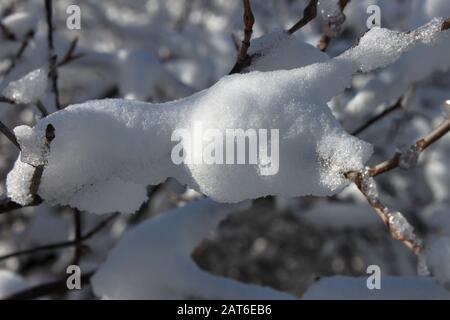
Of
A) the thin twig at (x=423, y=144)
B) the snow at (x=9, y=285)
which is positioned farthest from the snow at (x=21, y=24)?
the thin twig at (x=423, y=144)

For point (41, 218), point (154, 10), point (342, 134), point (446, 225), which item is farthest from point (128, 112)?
point (154, 10)

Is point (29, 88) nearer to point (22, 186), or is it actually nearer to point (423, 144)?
point (22, 186)

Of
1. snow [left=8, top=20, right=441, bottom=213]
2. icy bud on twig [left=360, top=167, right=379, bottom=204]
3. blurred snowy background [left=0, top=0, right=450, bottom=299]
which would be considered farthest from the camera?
blurred snowy background [left=0, top=0, right=450, bottom=299]

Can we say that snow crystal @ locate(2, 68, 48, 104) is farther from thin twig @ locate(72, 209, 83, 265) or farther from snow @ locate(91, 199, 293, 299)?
snow @ locate(91, 199, 293, 299)

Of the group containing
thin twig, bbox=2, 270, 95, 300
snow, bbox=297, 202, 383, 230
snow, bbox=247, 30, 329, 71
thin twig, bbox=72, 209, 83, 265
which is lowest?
thin twig, bbox=2, 270, 95, 300

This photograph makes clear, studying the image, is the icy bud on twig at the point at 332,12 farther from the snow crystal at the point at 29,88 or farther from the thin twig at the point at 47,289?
the thin twig at the point at 47,289

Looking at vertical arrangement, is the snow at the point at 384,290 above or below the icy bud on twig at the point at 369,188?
below

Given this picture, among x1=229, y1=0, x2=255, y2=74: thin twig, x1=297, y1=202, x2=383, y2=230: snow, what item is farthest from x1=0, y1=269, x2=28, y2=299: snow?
x1=297, y1=202, x2=383, y2=230: snow

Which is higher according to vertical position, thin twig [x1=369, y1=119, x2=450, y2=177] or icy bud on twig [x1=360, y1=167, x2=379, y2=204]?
thin twig [x1=369, y1=119, x2=450, y2=177]
